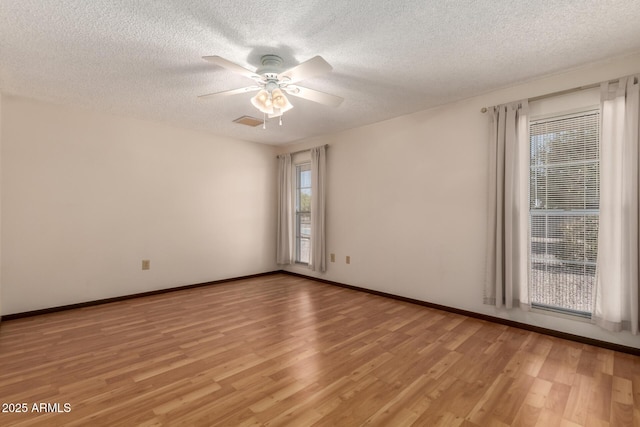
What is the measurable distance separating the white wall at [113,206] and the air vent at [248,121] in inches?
35.6

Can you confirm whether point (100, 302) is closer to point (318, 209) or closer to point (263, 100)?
point (318, 209)

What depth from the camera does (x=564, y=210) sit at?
2.84 m

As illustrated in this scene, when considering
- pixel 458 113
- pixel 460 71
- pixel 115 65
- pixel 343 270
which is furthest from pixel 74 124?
pixel 458 113

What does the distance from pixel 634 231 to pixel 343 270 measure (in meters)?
3.31

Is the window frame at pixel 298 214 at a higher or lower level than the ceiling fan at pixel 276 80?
lower

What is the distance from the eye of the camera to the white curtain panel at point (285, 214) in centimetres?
561

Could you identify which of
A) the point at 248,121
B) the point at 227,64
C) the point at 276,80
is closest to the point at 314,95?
the point at 276,80

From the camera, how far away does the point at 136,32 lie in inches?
85.1

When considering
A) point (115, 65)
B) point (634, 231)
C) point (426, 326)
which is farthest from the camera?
point (426, 326)

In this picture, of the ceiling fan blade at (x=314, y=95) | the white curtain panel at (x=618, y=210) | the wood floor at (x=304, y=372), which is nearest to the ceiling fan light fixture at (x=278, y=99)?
the ceiling fan blade at (x=314, y=95)

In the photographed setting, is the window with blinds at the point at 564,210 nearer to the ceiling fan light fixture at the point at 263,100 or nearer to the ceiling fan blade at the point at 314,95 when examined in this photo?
the ceiling fan blade at the point at 314,95

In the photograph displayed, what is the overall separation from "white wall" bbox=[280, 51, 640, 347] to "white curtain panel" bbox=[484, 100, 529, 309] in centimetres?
17

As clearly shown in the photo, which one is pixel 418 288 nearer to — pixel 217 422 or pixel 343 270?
pixel 343 270

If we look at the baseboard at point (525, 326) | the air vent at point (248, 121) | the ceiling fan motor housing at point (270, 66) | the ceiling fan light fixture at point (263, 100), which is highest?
the air vent at point (248, 121)
